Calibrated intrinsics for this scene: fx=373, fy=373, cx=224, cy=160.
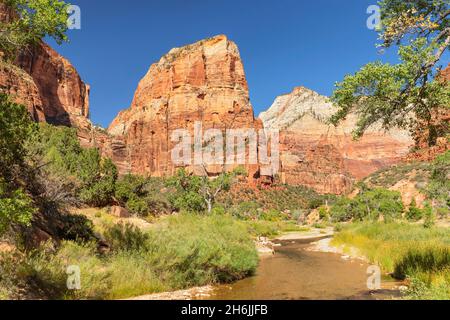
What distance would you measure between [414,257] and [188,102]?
13582cm

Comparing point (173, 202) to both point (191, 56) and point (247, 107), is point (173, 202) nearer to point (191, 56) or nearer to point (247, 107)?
point (247, 107)

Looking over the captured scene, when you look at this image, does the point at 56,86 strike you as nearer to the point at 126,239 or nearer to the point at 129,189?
the point at 129,189

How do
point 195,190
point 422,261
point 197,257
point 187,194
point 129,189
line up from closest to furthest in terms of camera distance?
1. point 422,261
2. point 197,257
3. point 129,189
4. point 187,194
5. point 195,190

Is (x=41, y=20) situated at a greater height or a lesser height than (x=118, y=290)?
greater

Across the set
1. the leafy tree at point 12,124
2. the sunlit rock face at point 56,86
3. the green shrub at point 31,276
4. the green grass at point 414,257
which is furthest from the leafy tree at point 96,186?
the sunlit rock face at point 56,86

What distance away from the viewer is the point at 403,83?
9.99 meters

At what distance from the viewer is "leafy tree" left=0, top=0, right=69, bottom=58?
9.34 m

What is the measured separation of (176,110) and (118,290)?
13921 cm

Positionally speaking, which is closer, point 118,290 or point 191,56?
point 118,290

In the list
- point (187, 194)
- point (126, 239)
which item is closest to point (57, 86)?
point (187, 194)
